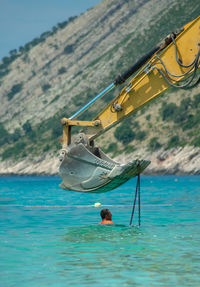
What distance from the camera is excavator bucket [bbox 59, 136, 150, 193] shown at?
700 inches

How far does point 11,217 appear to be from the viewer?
107 ft

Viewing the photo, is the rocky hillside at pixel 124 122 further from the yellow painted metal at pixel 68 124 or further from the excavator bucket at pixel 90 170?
the excavator bucket at pixel 90 170

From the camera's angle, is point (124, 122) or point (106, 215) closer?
point (106, 215)

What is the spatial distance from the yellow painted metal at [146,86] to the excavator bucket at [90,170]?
2.90ft

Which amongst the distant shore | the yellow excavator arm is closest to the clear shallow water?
the yellow excavator arm

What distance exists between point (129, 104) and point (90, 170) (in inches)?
105

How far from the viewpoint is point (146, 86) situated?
61.9 ft

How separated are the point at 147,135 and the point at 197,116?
46.8 feet

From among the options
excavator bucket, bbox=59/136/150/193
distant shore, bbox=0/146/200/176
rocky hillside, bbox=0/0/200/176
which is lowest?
excavator bucket, bbox=59/136/150/193

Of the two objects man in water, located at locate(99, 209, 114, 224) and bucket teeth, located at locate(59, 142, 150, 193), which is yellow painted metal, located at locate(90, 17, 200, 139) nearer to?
bucket teeth, located at locate(59, 142, 150, 193)

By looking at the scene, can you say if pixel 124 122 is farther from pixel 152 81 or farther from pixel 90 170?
pixel 90 170

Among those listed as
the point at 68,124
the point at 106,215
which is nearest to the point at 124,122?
the point at 106,215

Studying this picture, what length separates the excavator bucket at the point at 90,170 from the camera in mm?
17781

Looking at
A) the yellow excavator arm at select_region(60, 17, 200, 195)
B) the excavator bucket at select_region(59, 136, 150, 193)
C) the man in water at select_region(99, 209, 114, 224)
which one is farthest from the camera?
the man in water at select_region(99, 209, 114, 224)
